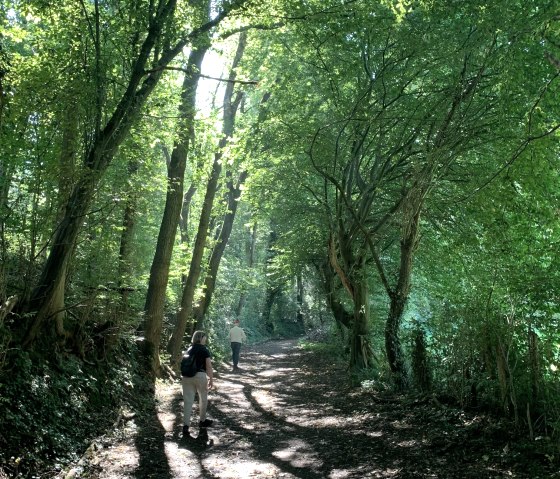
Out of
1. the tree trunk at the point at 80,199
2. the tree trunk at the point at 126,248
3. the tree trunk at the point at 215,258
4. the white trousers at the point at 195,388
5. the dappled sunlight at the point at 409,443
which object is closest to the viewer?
the dappled sunlight at the point at 409,443

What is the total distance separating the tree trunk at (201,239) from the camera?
16.6 metres

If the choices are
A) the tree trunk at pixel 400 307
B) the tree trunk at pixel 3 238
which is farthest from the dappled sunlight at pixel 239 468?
the tree trunk at pixel 400 307

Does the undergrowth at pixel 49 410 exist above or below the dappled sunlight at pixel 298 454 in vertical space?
above

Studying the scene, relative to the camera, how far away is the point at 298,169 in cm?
1538

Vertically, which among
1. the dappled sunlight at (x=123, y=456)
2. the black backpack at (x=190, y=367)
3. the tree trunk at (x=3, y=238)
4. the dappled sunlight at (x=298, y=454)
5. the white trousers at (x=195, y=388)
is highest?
the tree trunk at (x=3, y=238)

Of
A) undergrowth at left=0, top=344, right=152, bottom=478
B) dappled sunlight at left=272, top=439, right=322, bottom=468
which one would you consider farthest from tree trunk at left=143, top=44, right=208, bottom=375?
dappled sunlight at left=272, top=439, right=322, bottom=468

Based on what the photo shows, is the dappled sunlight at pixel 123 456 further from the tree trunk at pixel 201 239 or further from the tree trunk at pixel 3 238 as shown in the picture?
the tree trunk at pixel 201 239

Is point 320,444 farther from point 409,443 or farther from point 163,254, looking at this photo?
point 163,254

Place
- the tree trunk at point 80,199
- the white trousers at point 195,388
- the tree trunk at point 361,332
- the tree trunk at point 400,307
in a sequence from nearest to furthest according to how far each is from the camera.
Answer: the tree trunk at point 80,199, the white trousers at point 195,388, the tree trunk at point 400,307, the tree trunk at point 361,332

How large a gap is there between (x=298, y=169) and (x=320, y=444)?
9018mm

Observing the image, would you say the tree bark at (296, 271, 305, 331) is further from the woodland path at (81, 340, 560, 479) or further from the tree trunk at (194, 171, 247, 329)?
the woodland path at (81, 340, 560, 479)

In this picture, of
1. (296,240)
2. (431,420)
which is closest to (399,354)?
(431,420)

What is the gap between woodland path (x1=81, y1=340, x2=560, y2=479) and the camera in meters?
6.27

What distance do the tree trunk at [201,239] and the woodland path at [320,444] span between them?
4338 millimetres
